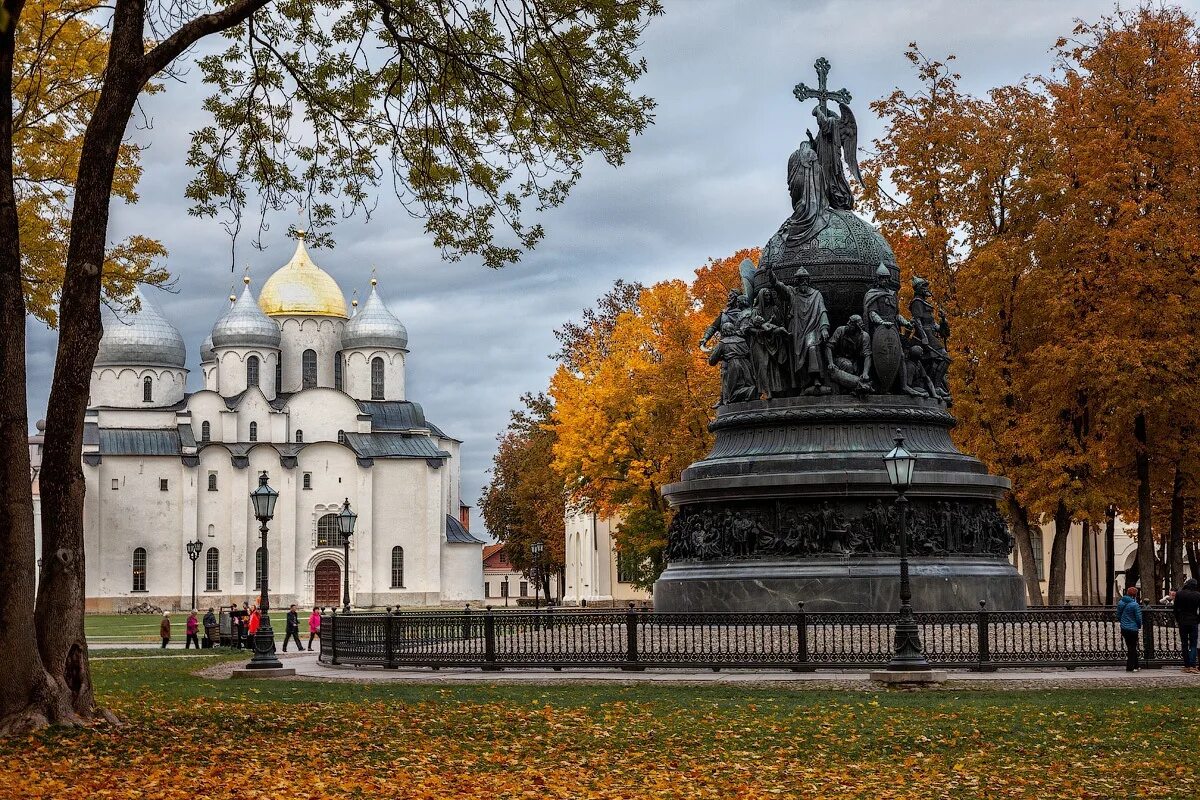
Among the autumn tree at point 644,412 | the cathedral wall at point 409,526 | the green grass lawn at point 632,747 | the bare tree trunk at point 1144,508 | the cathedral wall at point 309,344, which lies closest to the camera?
the green grass lawn at point 632,747

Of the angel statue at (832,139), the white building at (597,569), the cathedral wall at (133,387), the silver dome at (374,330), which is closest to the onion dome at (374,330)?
the silver dome at (374,330)

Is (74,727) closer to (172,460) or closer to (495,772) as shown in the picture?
(495,772)

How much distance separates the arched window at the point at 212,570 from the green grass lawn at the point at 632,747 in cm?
7390

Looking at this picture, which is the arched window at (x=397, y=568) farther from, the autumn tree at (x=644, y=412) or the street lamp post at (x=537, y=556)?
the autumn tree at (x=644, y=412)

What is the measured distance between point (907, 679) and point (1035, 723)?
4501mm

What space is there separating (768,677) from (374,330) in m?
84.3

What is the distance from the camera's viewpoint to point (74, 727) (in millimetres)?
13281

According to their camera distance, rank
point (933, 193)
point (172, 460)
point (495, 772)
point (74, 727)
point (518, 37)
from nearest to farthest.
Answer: point (495, 772) → point (74, 727) → point (518, 37) → point (933, 193) → point (172, 460)

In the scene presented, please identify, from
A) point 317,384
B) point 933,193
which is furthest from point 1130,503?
point 317,384

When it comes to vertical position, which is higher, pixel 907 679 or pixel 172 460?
pixel 172 460

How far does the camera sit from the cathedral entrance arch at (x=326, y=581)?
306ft

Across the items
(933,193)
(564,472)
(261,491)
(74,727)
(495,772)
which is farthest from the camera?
(564,472)

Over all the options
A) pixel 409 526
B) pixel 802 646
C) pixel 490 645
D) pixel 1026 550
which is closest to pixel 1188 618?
pixel 802 646

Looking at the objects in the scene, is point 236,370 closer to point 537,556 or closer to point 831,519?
point 537,556
